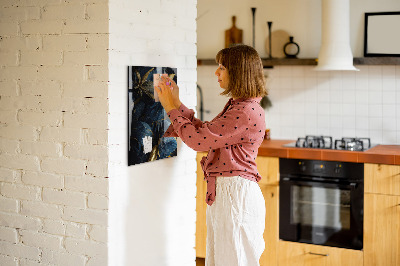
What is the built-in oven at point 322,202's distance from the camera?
3895 mm

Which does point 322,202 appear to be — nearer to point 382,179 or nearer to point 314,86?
point 382,179

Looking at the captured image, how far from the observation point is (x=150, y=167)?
281cm

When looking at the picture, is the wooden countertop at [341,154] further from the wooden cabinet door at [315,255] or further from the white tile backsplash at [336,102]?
the wooden cabinet door at [315,255]

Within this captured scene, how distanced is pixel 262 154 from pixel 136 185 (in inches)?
64.4

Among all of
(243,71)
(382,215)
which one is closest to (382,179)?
(382,215)

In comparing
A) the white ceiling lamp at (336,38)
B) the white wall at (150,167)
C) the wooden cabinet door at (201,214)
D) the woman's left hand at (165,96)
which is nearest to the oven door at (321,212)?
the wooden cabinet door at (201,214)

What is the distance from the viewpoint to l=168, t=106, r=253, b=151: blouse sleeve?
253 centimetres

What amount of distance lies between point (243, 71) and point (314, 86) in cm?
218

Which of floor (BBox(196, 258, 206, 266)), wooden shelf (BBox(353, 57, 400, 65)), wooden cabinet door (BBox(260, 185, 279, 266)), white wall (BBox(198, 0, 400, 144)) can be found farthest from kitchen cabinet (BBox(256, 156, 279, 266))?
wooden shelf (BBox(353, 57, 400, 65))

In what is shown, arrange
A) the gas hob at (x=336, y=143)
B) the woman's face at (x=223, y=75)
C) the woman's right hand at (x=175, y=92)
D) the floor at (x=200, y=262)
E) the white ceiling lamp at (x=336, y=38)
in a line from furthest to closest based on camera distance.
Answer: the floor at (x=200, y=262)
the white ceiling lamp at (x=336, y=38)
the gas hob at (x=336, y=143)
the woman's right hand at (x=175, y=92)
the woman's face at (x=223, y=75)

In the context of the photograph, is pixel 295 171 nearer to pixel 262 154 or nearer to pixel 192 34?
pixel 262 154

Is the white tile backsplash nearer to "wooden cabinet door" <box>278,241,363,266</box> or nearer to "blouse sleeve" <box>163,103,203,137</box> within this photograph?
"wooden cabinet door" <box>278,241,363,266</box>

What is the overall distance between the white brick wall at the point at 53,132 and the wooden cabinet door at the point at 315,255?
6.42ft

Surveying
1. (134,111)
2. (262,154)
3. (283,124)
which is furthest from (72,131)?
(283,124)
